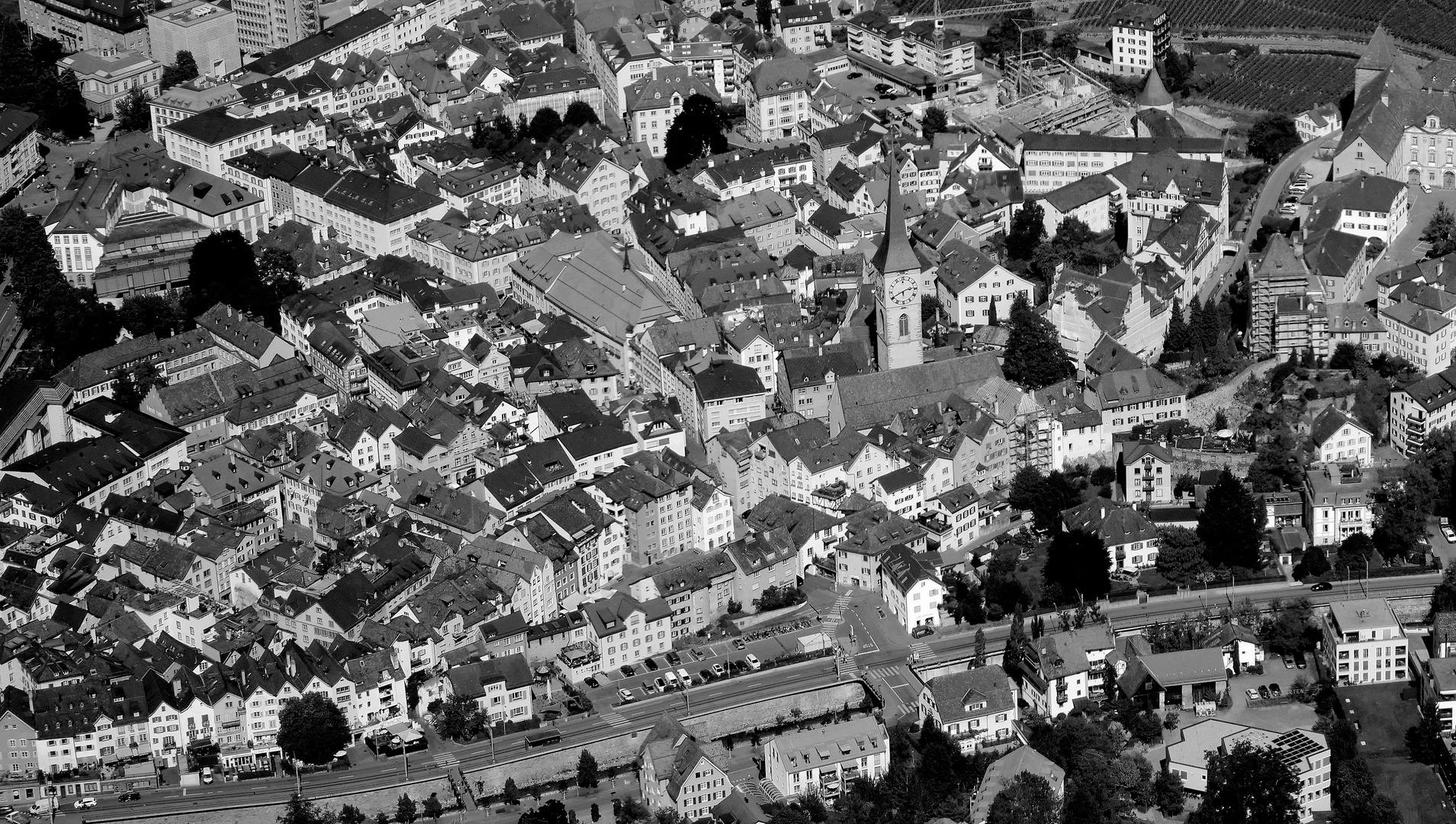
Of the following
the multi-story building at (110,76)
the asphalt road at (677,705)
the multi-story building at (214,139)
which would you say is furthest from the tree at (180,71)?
the asphalt road at (677,705)

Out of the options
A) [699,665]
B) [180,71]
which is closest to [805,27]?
[180,71]

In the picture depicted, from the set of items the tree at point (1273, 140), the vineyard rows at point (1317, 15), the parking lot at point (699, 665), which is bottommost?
the parking lot at point (699, 665)

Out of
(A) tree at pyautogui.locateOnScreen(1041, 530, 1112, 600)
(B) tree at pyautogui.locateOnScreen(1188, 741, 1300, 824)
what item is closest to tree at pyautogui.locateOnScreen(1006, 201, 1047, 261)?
(A) tree at pyautogui.locateOnScreen(1041, 530, 1112, 600)

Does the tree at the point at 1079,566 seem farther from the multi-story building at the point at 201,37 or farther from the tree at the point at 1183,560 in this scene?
the multi-story building at the point at 201,37

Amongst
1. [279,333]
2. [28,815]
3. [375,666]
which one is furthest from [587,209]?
[28,815]

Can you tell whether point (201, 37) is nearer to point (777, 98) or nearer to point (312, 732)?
point (777, 98)

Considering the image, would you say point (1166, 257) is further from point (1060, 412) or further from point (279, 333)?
point (279, 333)

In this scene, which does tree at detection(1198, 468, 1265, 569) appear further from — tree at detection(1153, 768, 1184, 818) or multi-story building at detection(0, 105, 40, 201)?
multi-story building at detection(0, 105, 40, 201)
